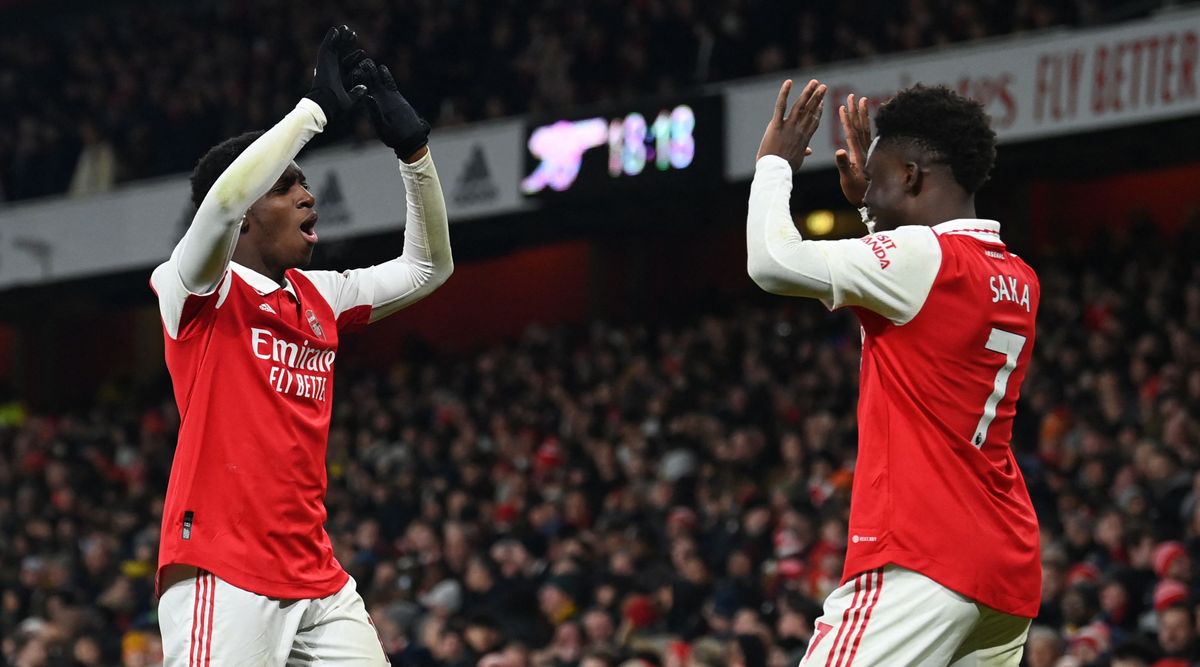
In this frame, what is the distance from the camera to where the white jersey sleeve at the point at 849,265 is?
379cm

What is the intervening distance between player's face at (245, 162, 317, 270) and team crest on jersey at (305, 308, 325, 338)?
0.14 metres

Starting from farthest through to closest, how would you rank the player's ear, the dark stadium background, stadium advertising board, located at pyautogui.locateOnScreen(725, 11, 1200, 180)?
1. stadium advertising board, located at pyautogui.locateOnScreen(725, 11, 1200, 180)
2. the dark stadium background
3. the player's ear

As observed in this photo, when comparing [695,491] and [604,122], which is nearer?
[695,491]

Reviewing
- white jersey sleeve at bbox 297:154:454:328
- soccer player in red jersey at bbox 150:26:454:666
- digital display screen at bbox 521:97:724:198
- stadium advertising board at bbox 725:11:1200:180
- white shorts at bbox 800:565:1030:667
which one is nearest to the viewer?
white shorts at bbox 800:565:1030:667

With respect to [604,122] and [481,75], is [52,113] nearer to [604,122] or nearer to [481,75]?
[481,75]

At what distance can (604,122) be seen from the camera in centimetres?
1543

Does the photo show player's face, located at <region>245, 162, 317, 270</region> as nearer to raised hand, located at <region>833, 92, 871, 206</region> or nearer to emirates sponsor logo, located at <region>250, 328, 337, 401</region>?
emirates sponsor logo, located at <region>250, 328, 337, 401</region>

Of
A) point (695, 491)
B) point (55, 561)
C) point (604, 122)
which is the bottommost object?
point (55, 561)

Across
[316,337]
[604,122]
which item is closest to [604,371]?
[604,122]

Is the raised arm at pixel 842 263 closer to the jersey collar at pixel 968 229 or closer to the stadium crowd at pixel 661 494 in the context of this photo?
the jersey collar at pixel 968 229

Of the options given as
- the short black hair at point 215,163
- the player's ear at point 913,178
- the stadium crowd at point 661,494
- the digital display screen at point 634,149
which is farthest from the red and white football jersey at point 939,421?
the digital display screen at point 634,149

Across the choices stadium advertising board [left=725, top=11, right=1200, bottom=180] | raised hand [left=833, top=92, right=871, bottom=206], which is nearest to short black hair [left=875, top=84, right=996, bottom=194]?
raised hand [left=833, top=92, right=871, bottom=206]

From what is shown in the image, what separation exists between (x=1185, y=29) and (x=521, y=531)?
5.88 m

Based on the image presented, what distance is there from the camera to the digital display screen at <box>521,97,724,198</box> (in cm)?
1499
